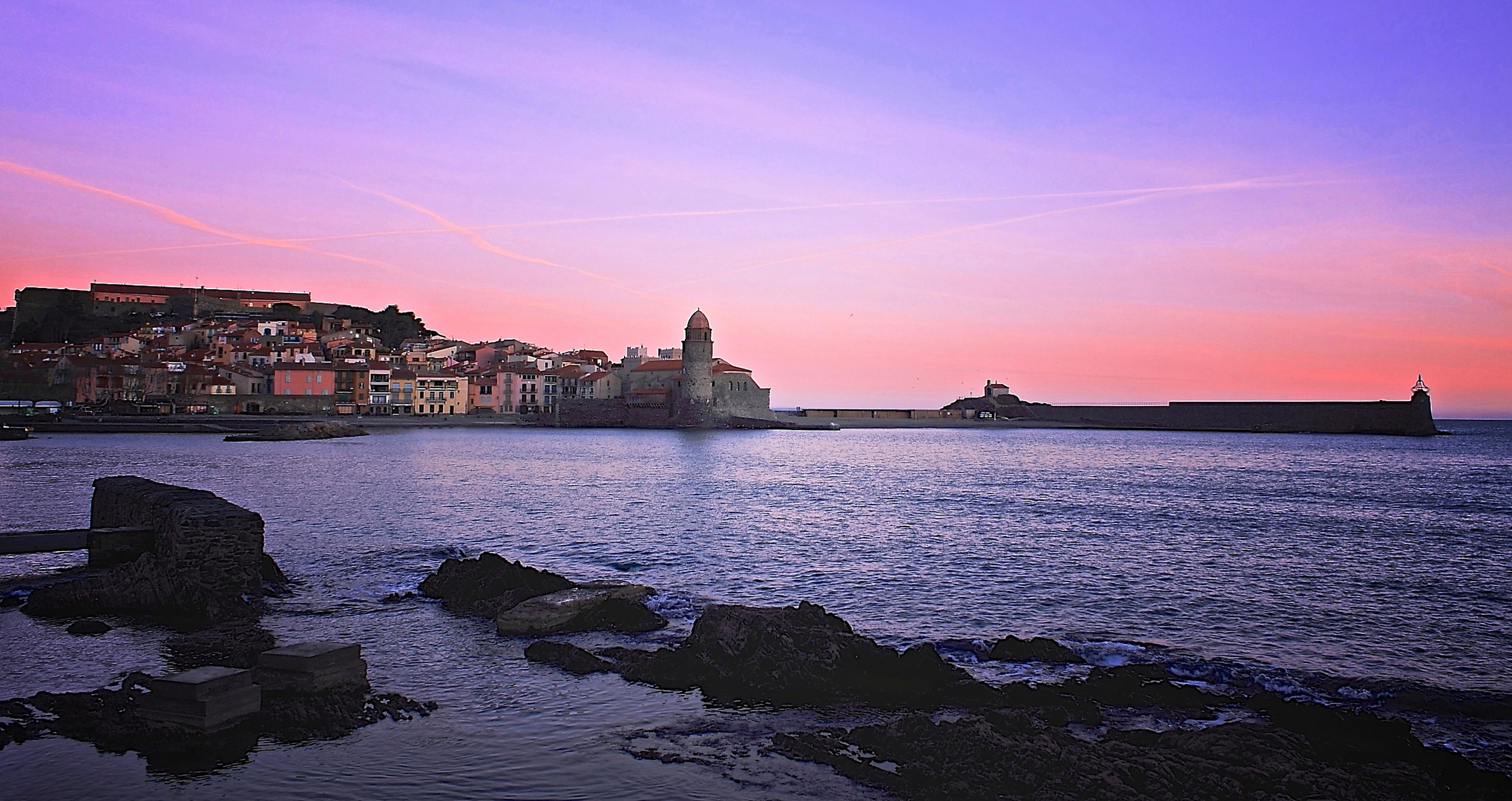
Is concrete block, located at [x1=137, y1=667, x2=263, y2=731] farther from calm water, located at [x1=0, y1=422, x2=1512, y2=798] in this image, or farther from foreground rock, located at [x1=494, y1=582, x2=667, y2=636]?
foreground rock, located at [x1=494, y1=582, x2=667, y2=636]

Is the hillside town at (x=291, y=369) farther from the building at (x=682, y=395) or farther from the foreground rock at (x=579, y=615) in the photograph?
the foreground rock at (x=579, y=615)

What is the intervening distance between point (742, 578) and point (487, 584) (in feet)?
14.8

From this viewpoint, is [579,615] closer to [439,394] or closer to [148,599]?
[148,599]

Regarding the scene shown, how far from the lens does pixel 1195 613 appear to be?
44.4 ft

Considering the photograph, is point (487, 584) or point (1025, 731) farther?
point (487, 584)

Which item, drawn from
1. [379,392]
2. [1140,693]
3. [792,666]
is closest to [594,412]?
[379,392]

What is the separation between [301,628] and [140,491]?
204 inches

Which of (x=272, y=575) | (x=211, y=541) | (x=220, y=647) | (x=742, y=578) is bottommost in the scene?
(x=742, y=578)

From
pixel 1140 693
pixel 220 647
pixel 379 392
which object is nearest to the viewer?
pixel 1140 693

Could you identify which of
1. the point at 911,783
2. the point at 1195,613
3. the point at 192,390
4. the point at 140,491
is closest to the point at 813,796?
the point at 911,783

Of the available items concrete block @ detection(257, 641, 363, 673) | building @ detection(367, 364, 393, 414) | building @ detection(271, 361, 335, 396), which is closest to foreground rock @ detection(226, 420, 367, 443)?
building @ detection(271, 361, 335, 396)

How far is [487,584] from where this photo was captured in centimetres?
1297

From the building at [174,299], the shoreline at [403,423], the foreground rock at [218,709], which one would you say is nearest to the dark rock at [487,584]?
the foreground rock at [218,709]

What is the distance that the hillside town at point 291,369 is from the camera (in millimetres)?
83375
